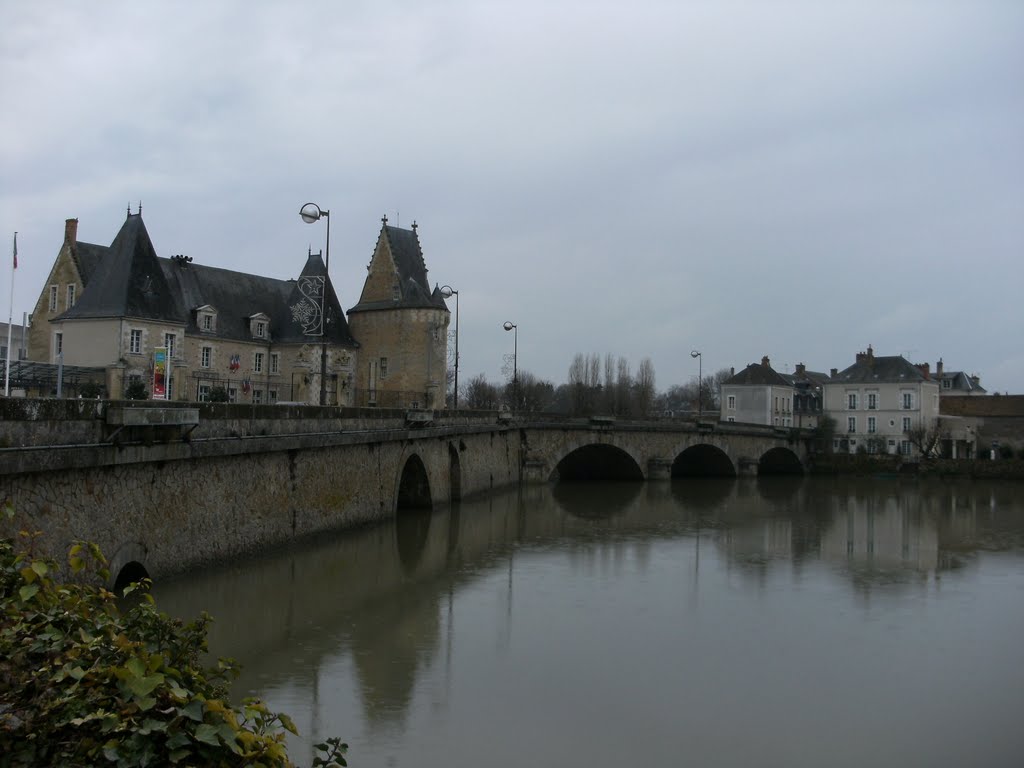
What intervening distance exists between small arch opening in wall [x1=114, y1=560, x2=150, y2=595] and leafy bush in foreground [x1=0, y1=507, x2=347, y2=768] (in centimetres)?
812

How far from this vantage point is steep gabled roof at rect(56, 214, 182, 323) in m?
30.0

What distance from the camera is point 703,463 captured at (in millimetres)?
52125

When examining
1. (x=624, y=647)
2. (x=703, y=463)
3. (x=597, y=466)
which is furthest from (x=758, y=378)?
(x=624, y=647)

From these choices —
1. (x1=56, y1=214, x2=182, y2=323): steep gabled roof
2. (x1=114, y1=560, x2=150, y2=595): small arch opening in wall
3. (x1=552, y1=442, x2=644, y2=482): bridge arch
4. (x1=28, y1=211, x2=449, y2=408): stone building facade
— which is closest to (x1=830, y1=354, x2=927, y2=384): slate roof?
(x1=552, y1=442, x2=644, y2=482): bridge arch

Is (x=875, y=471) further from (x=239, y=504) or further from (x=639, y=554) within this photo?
(x=239, y=504)

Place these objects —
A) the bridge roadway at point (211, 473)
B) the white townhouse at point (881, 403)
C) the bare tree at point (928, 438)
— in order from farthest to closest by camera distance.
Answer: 1. the white townhouse at point (881, 403)
2. the bare tree at point (928, 438)
3. the bridge roadway at point (211, 473)

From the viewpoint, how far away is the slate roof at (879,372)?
5997 centimetres

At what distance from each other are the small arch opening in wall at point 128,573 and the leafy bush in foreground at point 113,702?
8.12m

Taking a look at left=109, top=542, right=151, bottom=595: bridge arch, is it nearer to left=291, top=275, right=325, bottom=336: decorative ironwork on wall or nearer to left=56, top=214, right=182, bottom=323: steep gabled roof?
left=56, top=214, right=182, bottom=323: steep gabled roof

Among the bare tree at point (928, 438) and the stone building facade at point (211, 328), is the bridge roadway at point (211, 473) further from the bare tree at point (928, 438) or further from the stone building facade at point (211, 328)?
the bare tree at point (928, 438)

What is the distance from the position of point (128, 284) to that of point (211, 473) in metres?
17.8

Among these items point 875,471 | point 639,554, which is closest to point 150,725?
point 639,554

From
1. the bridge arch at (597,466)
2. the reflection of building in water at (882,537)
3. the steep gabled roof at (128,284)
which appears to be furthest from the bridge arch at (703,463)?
the steep gabled roof at (128,284)

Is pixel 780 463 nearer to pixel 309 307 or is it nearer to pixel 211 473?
pixel 309 307
